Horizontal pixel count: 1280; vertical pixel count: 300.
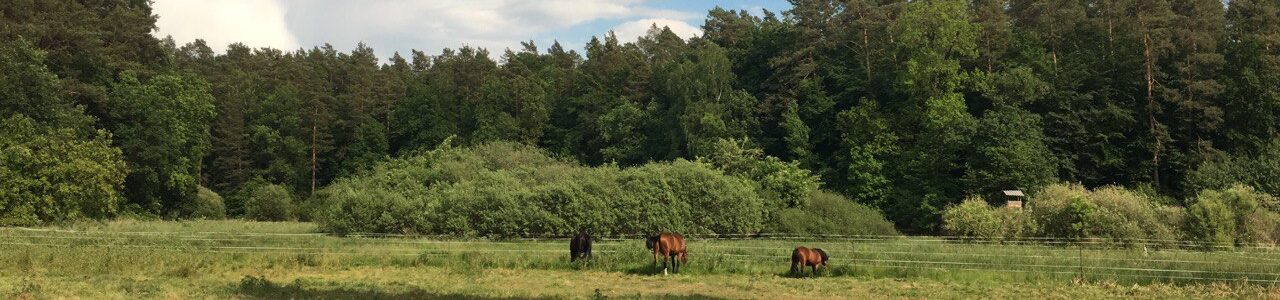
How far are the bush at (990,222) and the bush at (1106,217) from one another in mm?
Answer: 482

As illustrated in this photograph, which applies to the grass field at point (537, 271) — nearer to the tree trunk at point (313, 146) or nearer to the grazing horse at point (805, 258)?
the grazing horse at point (805, 258)

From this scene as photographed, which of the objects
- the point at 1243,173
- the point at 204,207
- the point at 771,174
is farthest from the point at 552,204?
the point at 204,207

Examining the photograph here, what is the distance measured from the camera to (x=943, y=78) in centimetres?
5181

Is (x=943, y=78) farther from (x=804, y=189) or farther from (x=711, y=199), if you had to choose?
(x=711, y=199)

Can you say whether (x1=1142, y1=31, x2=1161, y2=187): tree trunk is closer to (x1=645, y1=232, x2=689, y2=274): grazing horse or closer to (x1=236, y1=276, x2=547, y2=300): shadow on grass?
(x1=645, y1=232, x2=689, y2=274): grazing horse

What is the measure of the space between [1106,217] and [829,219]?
38.4ft

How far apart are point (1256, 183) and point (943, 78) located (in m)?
18.2

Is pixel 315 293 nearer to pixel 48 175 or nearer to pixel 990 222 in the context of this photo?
pixel 990 222

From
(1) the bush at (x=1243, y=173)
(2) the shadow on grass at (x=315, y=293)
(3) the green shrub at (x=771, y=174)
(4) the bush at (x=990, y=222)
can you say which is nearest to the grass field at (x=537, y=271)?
(2) the shadow on grass at (x=315, y=293)

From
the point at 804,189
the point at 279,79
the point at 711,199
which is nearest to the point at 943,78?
the point at 804,189

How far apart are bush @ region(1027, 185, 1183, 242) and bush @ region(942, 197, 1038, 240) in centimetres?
48

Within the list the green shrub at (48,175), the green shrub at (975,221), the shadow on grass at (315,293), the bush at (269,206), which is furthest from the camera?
the bush at (269,206)

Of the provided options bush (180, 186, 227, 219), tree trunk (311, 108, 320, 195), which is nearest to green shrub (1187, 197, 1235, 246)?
bush (180, 186, 227, 219)

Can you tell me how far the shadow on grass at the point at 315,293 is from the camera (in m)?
14.4
